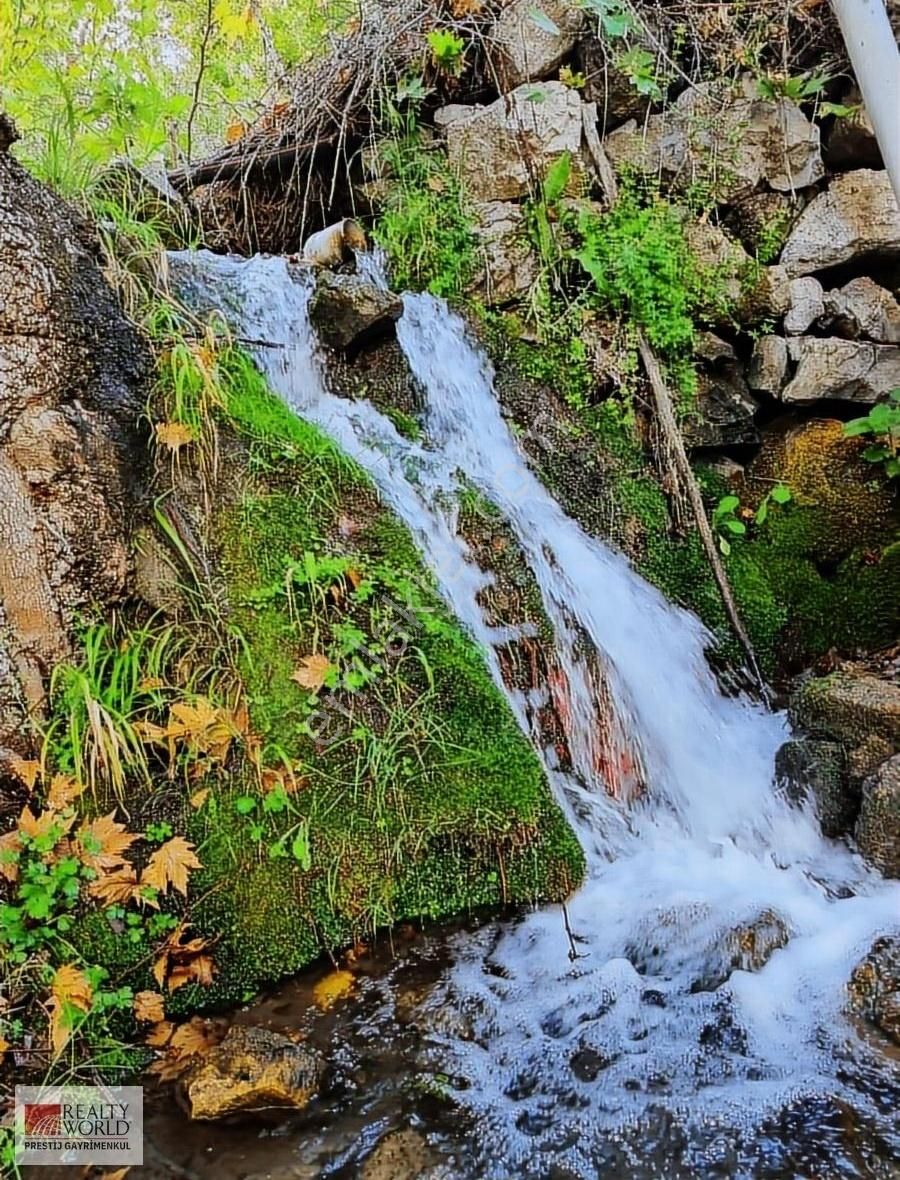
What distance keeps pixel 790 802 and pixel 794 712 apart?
0.52 m

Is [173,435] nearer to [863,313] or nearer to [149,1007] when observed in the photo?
[149,1007]

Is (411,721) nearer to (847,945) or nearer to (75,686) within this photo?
(75,686)

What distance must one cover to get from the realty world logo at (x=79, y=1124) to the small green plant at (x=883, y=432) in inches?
165

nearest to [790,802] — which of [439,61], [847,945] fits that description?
[847,945]

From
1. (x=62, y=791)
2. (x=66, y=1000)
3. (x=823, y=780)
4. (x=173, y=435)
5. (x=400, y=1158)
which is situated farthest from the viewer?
(x=823, y=780)

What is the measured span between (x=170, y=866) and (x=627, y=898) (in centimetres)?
157

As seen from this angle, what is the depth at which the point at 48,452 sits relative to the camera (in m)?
2.74

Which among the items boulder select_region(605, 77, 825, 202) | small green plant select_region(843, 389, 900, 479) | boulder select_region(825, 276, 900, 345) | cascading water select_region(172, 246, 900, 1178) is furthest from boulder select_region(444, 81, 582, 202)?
small green plant select_region(843, 389, 900, 479)

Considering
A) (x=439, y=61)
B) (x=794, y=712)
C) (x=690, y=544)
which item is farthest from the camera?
(x=439, y=61)

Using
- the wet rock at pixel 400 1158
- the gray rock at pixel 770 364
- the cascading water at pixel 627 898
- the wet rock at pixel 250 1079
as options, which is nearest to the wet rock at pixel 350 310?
the cascading water at pixel 627 898

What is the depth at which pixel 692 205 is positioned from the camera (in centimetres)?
468

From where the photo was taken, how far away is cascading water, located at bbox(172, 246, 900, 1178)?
2.05 metres

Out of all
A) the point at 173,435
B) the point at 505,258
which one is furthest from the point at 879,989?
the point at 505,258

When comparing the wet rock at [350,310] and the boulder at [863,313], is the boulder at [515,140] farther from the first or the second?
the boulder at [863,313]
